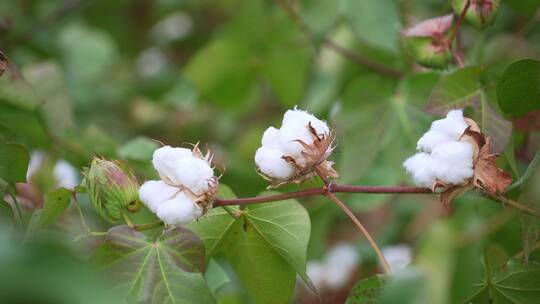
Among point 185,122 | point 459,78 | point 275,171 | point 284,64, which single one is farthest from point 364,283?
point 185,122

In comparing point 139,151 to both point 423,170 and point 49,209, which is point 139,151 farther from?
point 423,170

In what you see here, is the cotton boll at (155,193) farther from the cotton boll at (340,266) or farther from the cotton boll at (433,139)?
the cotton boll at (340,266)

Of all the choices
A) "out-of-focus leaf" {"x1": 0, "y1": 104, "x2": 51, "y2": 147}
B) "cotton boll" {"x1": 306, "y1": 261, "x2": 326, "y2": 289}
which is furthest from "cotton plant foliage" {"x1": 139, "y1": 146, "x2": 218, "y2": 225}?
"cotton boll" {"x1": 306, "y1": 261, "x2": 326, "y2": 289}

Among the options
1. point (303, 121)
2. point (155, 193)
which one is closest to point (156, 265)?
point (155, 193)

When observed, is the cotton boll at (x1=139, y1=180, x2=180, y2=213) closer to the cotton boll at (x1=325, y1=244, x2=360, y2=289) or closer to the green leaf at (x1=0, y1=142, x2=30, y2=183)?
the green leaf at (x1=0, y1=142, x2=30, y2=183)

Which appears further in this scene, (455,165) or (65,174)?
(65,174)

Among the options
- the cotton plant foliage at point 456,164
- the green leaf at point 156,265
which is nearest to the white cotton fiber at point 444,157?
the cotton plant foliage at point 456,164

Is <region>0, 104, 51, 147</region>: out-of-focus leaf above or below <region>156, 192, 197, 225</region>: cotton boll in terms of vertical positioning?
above
